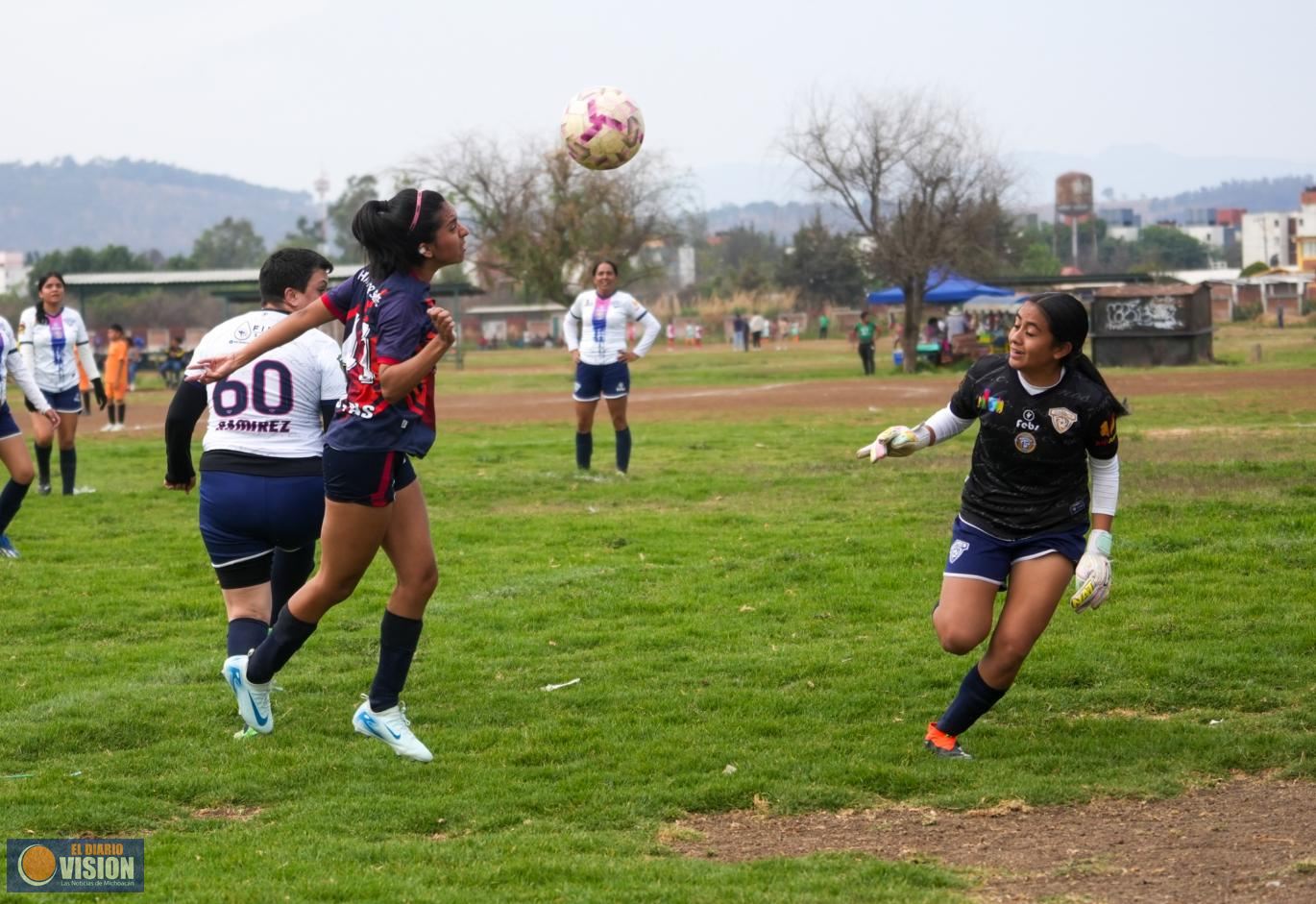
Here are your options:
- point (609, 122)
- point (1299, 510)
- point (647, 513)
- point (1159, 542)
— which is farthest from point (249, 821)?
point (1299, 510)

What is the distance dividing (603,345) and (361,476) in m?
9.76

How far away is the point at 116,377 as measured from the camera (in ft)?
86.0

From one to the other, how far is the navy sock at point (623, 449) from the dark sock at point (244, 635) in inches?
358

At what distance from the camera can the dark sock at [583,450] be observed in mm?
16016

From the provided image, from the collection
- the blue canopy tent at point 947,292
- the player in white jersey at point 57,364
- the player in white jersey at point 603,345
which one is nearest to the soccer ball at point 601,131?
the player in white jersey at point 603,345

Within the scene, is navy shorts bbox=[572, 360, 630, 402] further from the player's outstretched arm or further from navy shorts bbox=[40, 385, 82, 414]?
the player's outstretched arm

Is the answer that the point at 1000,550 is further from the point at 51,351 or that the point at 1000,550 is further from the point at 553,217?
the point at 553,217

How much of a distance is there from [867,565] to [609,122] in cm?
344

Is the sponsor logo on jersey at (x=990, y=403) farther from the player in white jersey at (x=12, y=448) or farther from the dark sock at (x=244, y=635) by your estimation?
the player in white jersey at (x=12, y=448)

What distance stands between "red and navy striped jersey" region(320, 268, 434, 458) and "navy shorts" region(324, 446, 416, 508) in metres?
0.03

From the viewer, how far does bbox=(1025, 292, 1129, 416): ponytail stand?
5969mm

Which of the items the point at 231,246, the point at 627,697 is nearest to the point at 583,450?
the point at 627,697

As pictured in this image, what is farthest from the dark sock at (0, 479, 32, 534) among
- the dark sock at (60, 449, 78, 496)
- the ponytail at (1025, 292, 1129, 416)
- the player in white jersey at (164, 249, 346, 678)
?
the ponytail at (1025, 292, 1129, 416)

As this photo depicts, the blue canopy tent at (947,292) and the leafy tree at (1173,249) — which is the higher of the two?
the leafy tree at (1173,249)
